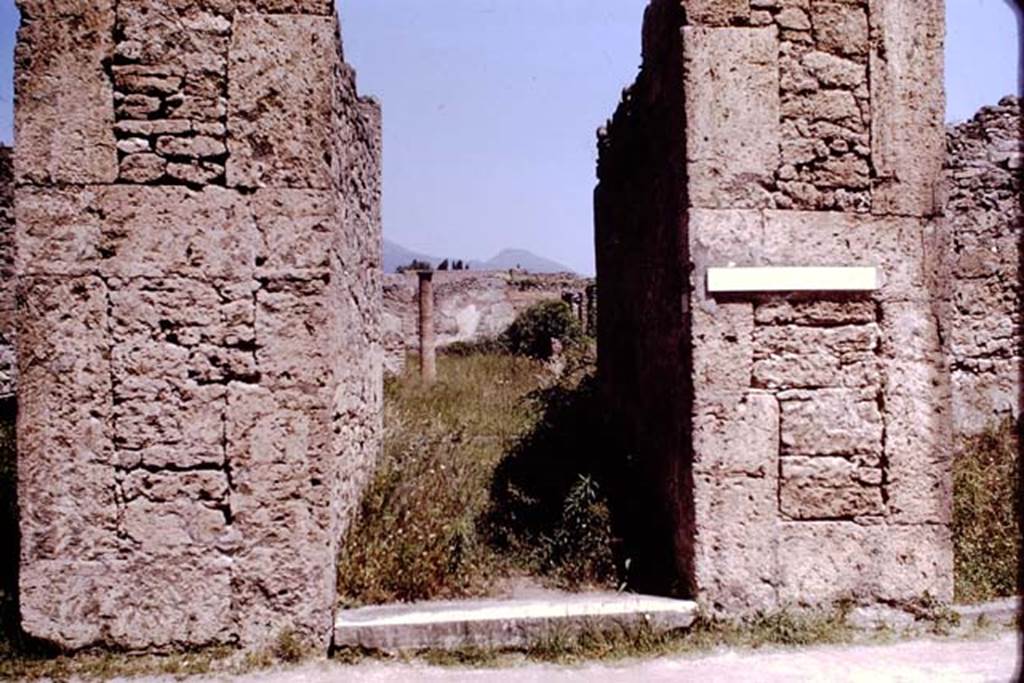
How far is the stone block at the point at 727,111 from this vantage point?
13.1 feet

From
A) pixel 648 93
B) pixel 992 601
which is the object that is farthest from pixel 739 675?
pixel 648 93

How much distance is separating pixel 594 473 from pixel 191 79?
11.5 feet

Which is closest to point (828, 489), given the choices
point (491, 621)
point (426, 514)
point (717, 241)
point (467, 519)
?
point (717, 241)

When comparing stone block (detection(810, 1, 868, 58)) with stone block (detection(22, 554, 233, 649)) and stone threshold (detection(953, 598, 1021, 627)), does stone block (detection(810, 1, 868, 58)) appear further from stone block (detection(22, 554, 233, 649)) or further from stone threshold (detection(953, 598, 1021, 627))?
stone block (detection(22, 554, 233, 649))

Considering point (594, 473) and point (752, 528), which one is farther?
point (594, 473)

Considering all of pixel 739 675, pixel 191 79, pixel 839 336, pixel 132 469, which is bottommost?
pixel 739 675

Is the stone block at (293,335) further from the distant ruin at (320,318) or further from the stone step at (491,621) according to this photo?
the stone step at (491,621)

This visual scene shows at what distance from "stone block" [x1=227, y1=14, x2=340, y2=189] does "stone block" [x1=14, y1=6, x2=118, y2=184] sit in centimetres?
63

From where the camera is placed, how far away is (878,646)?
3.73 m

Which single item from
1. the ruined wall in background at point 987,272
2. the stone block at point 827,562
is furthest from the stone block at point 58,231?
the ruined wall in background at point 987,272

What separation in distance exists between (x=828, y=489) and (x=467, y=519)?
2.11 meters

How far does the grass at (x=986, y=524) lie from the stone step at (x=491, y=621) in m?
1.85

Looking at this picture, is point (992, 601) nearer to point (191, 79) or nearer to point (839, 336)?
point (839, 336)

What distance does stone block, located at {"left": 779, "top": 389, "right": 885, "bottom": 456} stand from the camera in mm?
3982
